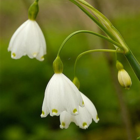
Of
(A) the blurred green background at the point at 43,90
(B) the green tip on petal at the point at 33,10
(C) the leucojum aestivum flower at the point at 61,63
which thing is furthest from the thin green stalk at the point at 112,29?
(A) the blurred green background at the point at 43,90

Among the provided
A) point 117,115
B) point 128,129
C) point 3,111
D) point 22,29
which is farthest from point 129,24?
point 22,29

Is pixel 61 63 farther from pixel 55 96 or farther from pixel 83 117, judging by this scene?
pixel 83 117

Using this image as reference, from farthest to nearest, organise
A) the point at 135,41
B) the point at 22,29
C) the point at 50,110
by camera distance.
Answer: the point at 135,41
the point at 22,29
the point at 50,110

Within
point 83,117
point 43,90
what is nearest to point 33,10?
point 83,117

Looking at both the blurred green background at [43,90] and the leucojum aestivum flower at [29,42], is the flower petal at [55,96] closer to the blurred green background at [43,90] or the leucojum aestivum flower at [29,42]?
the leucojum aestivum flower at [29,42]

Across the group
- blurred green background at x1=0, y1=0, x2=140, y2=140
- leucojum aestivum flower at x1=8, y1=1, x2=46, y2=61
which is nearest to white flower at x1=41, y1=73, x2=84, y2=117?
leucojum aestivum flower at x1=8, y1=1, x2=46, y2=61

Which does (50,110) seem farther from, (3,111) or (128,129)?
(3,111)
